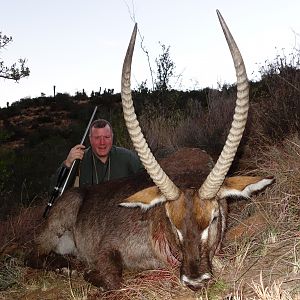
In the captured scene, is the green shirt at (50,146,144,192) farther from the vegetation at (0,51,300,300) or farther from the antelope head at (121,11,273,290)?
the antelope head at (121,11,273,290)

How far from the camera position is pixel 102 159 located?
8.30m

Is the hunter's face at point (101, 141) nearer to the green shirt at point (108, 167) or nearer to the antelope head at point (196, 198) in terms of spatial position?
the green shirt at point (108, 167)

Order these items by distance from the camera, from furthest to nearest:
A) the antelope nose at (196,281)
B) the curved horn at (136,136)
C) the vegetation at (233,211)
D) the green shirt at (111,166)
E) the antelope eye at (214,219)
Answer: the green shirt at (111,166) → the antelope eye at (214,219) → the vegetation at (233,211) → the antelope nose at (196,281) → the curved horn at (136,136)

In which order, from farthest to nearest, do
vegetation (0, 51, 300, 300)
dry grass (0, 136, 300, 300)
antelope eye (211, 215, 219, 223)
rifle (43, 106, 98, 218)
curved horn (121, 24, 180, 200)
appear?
rifle (43, 106, 98, 218) < antelope eye (211, 215, 219, 223) < vegetation (0, 51, 300, 300) < dry grass (0, 136, 300, 300) < curved horn (121, 24, 180, 200)

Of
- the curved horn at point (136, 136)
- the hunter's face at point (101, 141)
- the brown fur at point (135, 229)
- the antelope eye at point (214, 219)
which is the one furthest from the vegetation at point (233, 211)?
the hunter's face at point (101, 141)

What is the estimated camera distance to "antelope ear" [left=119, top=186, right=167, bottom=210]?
16.6 ft

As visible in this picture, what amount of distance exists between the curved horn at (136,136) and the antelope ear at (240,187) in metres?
0.43

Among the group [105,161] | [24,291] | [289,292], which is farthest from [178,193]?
[105,161]

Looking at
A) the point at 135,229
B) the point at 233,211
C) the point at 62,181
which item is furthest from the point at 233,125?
the point at 62,181

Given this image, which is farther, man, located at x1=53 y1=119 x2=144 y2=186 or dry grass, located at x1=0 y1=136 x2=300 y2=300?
man, located at x1=53 y1=119 x2=144 y2=186

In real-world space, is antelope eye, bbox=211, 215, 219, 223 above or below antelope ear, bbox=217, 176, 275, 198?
below

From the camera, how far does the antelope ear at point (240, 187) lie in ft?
15.9

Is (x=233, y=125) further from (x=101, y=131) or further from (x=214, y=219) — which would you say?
(x=101, y=131)

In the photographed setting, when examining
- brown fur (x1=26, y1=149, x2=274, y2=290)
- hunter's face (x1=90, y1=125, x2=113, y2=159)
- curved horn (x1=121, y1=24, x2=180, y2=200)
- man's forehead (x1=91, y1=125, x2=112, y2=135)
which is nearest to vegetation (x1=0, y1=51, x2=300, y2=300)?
brown fur (x1=26, y1=149, x2=274, y2=290)
